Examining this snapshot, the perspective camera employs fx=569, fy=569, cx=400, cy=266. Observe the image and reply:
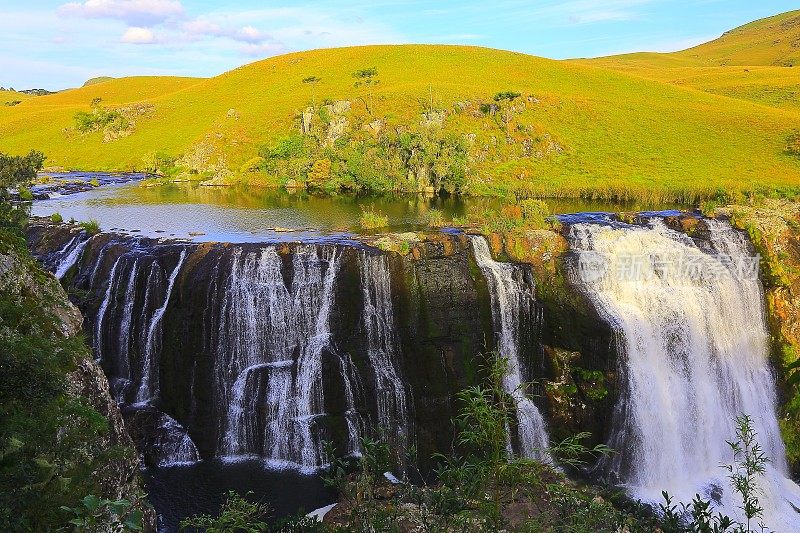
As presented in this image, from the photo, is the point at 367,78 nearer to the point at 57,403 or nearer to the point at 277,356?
the point at 277,356

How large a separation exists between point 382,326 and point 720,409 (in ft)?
51.1

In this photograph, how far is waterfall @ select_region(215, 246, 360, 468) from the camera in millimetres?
23469

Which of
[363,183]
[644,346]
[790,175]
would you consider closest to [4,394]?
[644,346]

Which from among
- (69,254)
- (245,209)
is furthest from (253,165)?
(69,254)

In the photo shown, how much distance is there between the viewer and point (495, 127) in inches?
2746

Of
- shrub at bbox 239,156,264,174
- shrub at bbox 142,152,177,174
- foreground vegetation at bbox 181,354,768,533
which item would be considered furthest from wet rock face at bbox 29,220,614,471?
shrub at bbox 142,152,177,174

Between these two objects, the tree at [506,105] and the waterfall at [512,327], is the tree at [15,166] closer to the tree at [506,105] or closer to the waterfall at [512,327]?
the waterfall at [512,327]

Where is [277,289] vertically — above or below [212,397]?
above

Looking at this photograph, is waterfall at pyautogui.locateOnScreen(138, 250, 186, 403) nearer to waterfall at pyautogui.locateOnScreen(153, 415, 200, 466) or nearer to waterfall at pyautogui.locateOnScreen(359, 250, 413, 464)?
Result: waterfall at pyautogui.locateOnScreen(153, 415, 200, 466)

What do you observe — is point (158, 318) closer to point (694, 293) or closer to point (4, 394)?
point (4, 394)

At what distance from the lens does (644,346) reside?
25375 mm

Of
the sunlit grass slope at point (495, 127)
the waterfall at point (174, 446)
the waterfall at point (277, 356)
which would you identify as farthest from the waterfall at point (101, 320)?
the sunlit grass slope at point (495, 127)

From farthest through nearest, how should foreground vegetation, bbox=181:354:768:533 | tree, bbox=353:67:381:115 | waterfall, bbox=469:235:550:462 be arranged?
tree, bbox=353:67:381:115 < waterfall, bbox=469:235:550:462 < foreground vegetation, bbox=181:354:768:533

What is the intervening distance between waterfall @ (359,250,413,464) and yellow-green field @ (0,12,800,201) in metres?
31.6
